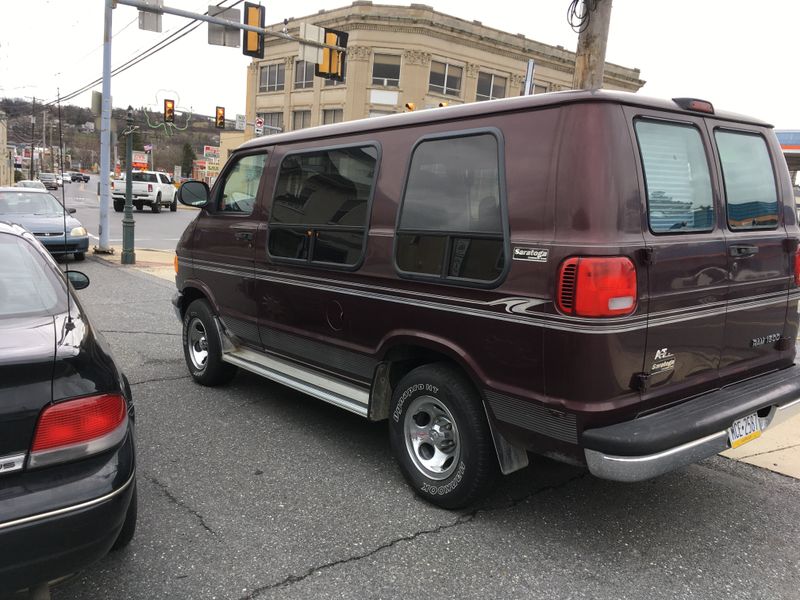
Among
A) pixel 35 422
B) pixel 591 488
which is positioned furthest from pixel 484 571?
pixel 35 422

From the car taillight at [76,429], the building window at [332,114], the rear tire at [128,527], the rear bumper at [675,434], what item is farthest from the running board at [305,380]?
the building window at [332,114]

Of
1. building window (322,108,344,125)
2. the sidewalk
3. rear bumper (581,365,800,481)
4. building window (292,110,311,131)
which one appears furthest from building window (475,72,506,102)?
rear bumper (581,365,800,481)

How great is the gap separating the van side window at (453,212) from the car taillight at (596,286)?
37cm

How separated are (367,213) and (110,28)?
13.2 m

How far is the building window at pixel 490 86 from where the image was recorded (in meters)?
49.2

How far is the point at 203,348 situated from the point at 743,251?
426 centimetres

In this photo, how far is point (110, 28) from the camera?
13773mm

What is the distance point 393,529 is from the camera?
125 inches

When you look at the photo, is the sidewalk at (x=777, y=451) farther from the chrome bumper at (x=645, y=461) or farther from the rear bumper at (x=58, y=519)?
the rear bumper at (x=58, y=519)

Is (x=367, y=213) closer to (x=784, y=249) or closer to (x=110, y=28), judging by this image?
Result: (x=784, y=249)

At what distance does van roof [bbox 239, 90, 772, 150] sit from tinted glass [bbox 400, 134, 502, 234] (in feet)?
0.49

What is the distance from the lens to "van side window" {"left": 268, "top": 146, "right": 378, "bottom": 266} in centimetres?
378

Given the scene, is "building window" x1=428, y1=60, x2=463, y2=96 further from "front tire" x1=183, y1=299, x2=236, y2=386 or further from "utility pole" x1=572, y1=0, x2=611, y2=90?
"front tire" x1=183, y1=299, x2=236, y2=386

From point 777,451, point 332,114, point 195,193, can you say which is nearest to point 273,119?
point 332,114
